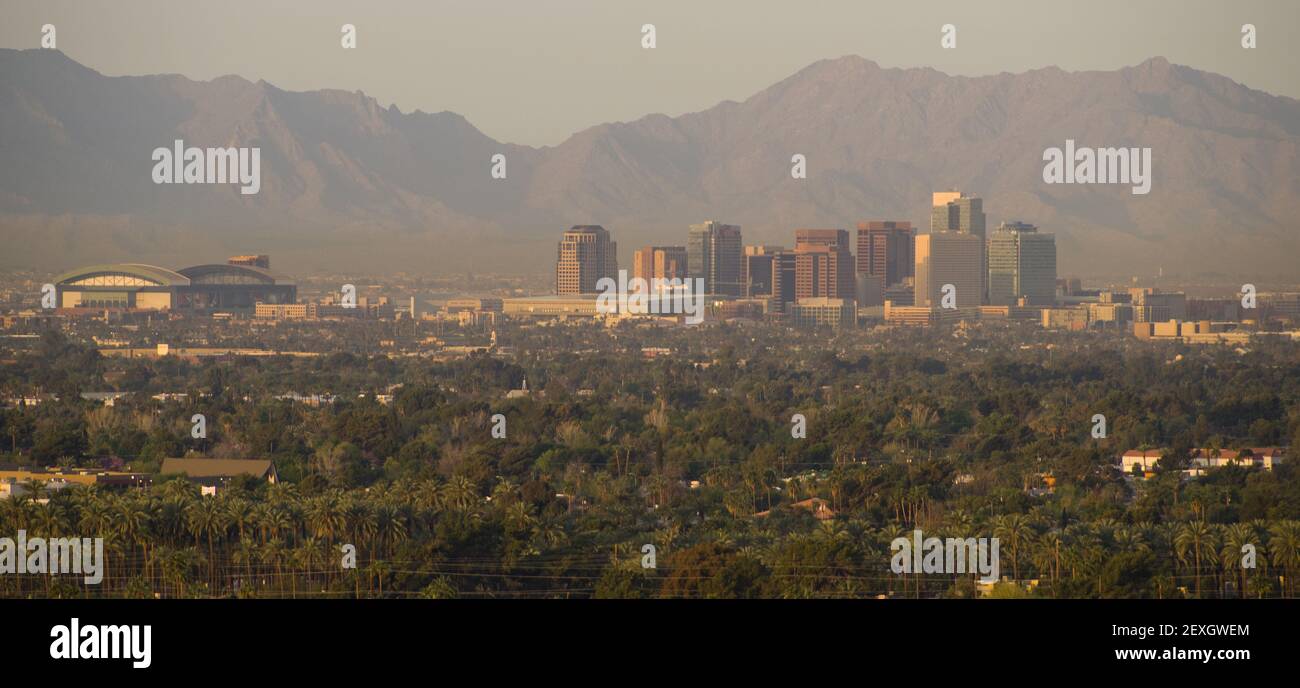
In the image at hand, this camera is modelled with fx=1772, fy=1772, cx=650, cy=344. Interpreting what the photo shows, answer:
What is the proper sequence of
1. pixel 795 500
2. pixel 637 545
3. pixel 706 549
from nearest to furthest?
1. pixel 706 549
2. pixel 637 545
3. pixel 795 500

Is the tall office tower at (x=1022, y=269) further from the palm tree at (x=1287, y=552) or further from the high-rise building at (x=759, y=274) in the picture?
the palm tree at (x=1287, y=552)

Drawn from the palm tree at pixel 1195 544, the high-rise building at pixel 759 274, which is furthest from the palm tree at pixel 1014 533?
the high-rise building at pixel 759 274

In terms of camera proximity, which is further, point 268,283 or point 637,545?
point 268,283

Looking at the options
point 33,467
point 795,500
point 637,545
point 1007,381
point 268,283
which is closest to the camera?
point 637,545

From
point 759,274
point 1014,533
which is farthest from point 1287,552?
point 759,274
